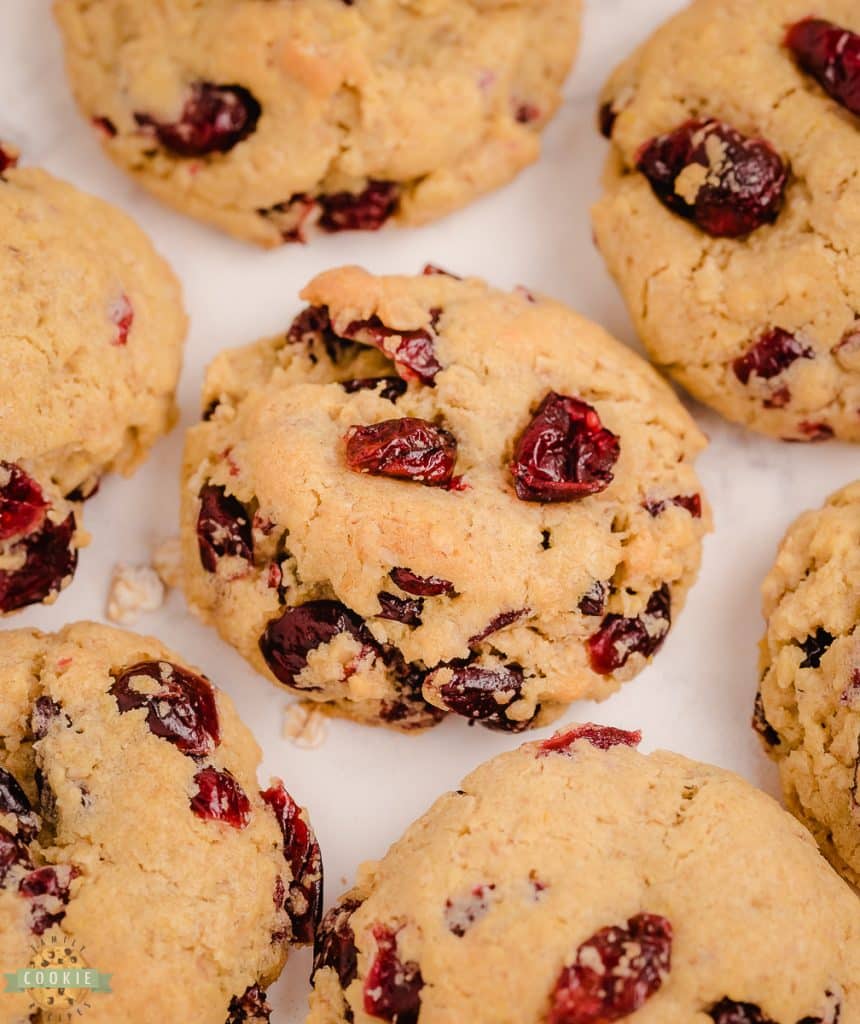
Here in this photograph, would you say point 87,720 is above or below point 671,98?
below

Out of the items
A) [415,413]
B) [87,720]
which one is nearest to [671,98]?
[415,413]

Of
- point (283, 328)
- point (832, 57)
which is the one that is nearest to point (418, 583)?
point (283, 328)

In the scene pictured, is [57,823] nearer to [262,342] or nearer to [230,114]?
[262,342]

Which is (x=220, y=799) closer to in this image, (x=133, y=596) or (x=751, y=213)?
(x=133, y=596)

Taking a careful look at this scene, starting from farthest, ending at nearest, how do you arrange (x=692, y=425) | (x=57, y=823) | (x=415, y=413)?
(x=692, y=425) → (x=415, y=413) → (x=57, y=823)

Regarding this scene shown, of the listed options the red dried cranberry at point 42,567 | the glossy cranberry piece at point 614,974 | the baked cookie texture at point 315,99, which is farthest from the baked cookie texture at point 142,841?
the baked cookie texture at point 315,99

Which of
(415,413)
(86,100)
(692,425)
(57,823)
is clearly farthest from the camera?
(86,100)

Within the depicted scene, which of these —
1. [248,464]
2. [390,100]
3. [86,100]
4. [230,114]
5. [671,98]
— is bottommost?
[248,464]

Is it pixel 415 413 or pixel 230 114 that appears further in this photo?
pixel 230 114
